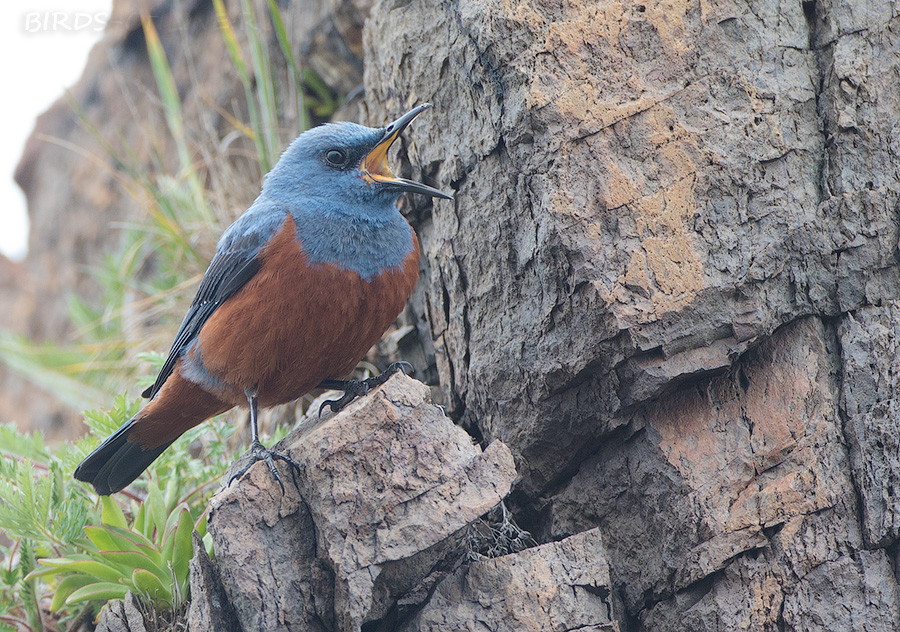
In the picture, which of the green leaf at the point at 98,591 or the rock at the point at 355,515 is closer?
the rock at the point at 355,515

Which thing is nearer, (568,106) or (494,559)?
(494,559)

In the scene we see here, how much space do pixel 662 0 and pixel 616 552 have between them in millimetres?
2478

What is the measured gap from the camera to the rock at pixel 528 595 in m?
3.04

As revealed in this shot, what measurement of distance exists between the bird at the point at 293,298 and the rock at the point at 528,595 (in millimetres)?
855

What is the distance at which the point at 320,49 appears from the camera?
6.36 m

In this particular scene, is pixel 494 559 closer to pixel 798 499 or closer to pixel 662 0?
pixel 798 499

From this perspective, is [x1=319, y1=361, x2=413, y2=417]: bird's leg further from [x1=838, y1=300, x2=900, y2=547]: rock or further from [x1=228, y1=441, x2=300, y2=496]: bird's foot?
[x1=838, y1=300, x2=900, y2=547]: rock

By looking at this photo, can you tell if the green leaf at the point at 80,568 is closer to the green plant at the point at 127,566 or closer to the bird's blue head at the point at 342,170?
the green plant at the point at 127,566

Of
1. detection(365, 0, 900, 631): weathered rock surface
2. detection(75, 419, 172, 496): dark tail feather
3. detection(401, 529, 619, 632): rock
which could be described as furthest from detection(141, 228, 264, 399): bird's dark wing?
detection(401, 529, 619, 632): rock

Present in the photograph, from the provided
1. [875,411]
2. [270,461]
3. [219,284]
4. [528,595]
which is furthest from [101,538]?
[875,411]

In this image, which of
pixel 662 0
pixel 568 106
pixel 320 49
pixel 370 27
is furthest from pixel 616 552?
pixel 320 49

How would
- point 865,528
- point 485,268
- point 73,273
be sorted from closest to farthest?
1. point 865,528
2. point 485,268
3. point 73,273

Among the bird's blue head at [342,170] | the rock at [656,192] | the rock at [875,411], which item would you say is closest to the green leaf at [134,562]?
the rock at [656,192]

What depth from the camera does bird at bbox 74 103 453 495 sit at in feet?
11.8
